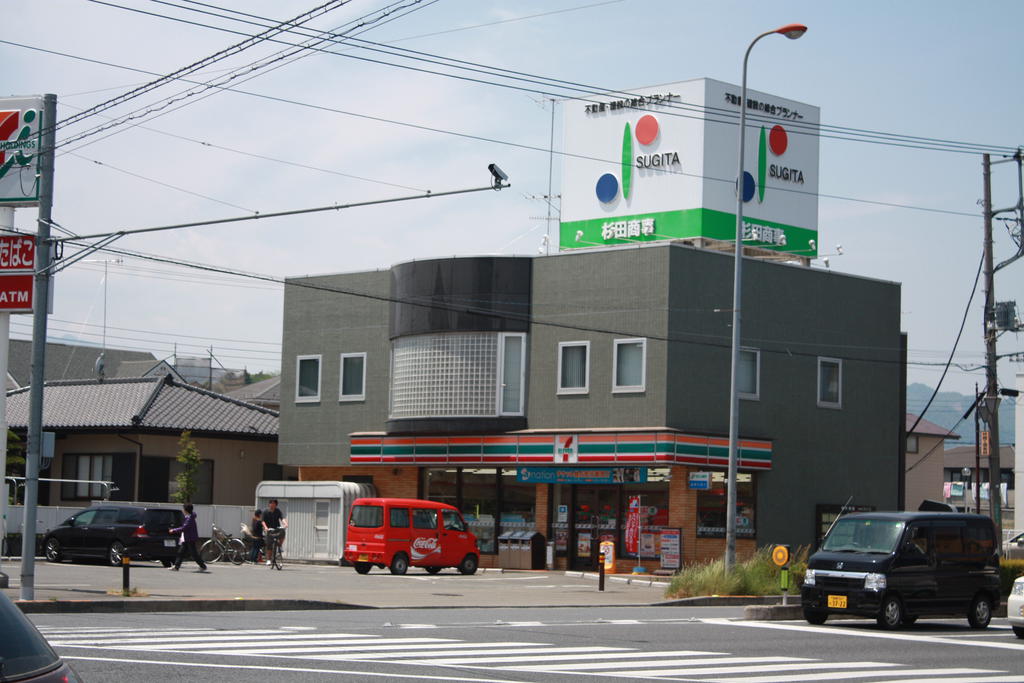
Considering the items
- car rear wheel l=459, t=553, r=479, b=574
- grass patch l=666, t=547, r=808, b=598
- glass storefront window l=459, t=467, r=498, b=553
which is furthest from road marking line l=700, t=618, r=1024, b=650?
glass storefront window l=459, t=467, r=498, b=553

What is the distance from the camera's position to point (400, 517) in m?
34.9

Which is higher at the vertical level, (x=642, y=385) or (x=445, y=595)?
(x=642, y=385)

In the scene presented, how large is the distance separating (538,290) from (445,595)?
13112 millimetres

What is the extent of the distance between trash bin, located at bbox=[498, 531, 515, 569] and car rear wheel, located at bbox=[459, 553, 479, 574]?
240 cm

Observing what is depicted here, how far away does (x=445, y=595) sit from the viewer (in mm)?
28078

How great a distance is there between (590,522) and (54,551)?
14234 mm

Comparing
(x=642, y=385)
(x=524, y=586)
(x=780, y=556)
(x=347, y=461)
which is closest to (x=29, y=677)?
(x=780, y=556)

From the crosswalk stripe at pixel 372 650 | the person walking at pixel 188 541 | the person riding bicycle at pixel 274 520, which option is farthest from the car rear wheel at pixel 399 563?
the crosswalk stripe at pixel 372 650

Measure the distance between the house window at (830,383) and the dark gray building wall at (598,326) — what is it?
6.35 m

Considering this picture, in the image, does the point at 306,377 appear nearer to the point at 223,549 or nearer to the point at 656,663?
the point at 223,549

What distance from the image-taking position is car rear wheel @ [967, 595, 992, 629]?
23484 mm

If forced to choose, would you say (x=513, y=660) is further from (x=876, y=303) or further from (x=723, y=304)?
(x=876, y=303)

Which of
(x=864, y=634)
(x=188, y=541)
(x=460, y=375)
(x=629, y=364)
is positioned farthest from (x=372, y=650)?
(x=460, y=375)

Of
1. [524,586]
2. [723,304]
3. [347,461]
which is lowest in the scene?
[524,586]
